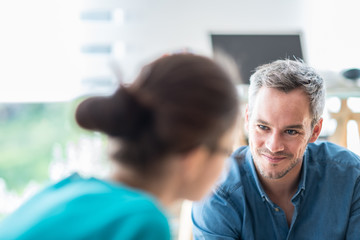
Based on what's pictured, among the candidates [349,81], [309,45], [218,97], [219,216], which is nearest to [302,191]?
[219,216]

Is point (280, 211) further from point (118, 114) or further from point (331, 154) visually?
point (118, 114)

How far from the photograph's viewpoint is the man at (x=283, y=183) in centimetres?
125

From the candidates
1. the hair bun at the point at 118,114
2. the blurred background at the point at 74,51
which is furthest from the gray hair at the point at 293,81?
the blurred background at the point at 74,51

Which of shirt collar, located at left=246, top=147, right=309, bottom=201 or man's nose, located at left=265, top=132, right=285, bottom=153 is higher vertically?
man's nose, located at left=265, top=132, right=285, bottom=153

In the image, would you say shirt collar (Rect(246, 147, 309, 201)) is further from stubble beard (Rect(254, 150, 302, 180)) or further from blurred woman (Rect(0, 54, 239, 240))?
blurred woman (Rect(0, 54, 239, 240))

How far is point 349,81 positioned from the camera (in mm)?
2166

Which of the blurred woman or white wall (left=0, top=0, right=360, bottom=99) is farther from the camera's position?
white wall (left=0, top=0, right=360, bottom=99)

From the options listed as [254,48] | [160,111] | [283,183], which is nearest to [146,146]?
[160,111]

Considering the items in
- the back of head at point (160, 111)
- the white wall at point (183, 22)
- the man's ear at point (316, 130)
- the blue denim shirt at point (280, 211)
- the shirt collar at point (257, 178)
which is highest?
the back of head at point (160, 111)

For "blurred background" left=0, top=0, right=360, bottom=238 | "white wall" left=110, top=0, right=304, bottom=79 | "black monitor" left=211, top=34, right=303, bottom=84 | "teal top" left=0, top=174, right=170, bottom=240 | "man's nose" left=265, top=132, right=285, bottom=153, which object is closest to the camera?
"teal top" left=0, top=174, right=170, bottom=240

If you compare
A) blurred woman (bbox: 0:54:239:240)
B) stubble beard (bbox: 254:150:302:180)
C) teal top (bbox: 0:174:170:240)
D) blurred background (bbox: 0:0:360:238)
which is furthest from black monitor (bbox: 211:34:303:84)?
teal top (bbox: 0:174:170:240)

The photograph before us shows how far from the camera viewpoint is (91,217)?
602mm

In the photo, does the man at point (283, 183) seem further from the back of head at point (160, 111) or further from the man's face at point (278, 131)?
the back of head at point (160, 111)

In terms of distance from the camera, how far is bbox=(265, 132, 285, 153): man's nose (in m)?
1.23
